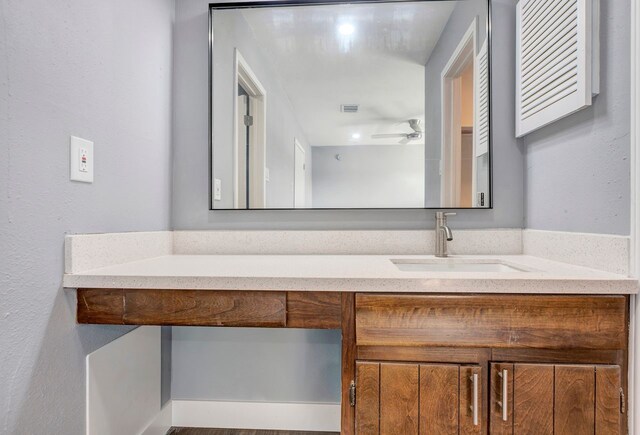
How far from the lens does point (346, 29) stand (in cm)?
155

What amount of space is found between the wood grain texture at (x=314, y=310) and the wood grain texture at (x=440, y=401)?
29cm

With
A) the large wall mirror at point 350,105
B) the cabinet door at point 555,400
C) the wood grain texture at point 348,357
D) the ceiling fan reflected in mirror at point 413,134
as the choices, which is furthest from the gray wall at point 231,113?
the cabinet door at point 555,400

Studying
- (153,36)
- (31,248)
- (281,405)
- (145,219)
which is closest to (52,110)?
(31,248)

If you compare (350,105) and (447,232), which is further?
(350,105)

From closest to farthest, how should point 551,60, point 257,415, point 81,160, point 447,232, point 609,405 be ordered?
point 609,405, point 81,160, point 551,60, point 447,232, point 257,415

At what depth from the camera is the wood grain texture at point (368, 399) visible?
0.98 meters

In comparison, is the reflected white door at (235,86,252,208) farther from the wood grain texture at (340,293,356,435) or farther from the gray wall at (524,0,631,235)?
the gray wall at (524,0,631,235)

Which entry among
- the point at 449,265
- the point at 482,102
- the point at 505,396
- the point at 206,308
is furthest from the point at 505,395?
the point at 482,102

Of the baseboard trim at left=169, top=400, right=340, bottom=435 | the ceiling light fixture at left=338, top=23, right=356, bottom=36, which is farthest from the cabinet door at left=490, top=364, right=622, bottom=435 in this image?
the ceiling light fixture at left=338, top=23, right=356, bottom=36

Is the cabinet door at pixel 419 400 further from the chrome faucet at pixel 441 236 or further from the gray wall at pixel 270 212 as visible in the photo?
the gray wall at pixel 270 212

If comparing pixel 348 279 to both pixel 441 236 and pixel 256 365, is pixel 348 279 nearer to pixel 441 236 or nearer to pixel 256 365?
pixel 441 236

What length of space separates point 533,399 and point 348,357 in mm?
491

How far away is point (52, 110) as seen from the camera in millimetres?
937

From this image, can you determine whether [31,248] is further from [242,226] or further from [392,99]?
[392,99]
